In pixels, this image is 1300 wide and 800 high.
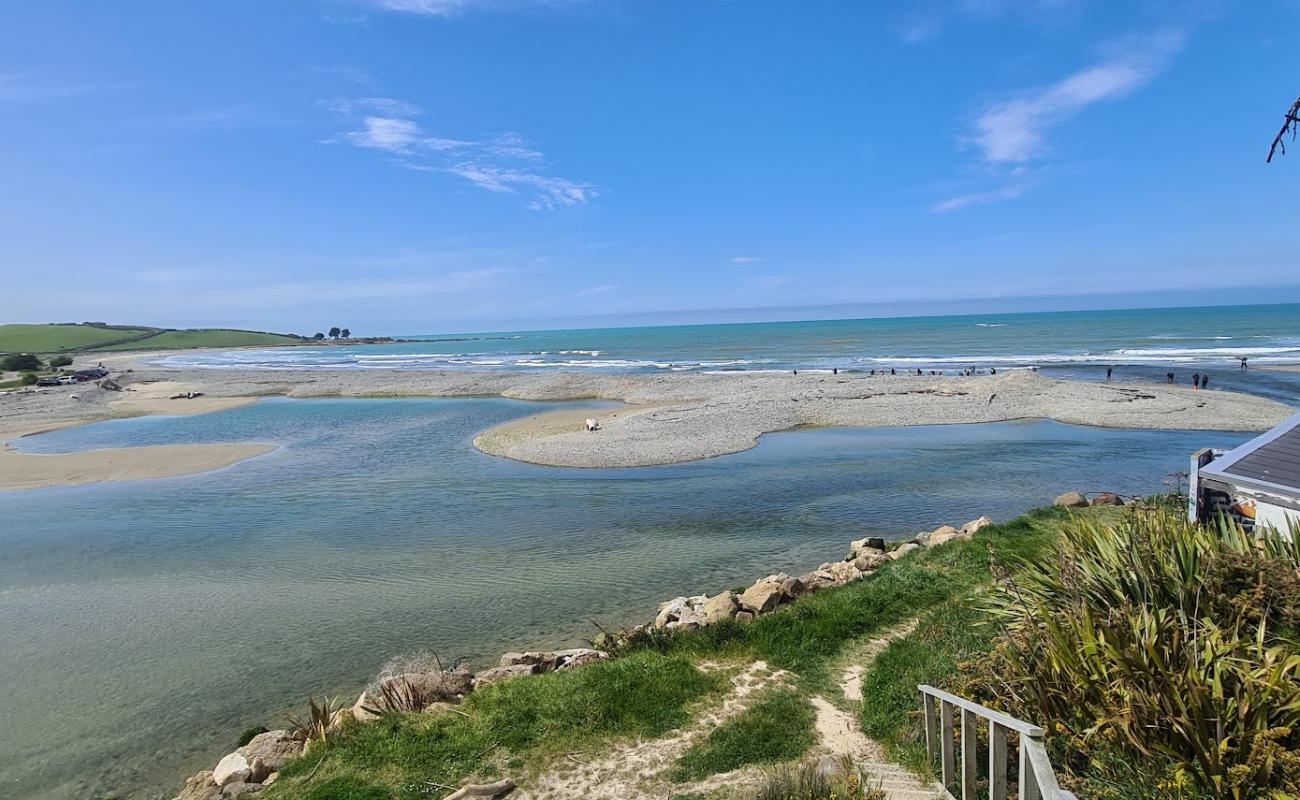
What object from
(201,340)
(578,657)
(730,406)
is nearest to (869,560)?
(578,657)

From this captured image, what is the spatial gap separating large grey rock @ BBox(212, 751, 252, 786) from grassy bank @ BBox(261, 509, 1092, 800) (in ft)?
2.41

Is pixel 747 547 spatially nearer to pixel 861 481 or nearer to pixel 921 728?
pixel 861 481

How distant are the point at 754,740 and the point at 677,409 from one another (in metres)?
31.9

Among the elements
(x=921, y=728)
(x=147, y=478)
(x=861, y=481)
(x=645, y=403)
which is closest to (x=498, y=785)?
(x=921, y=728)

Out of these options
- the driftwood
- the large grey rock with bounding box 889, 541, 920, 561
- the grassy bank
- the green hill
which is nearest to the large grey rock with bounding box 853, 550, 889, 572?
the large grey rock with bounding box 889, 541, 920, 561

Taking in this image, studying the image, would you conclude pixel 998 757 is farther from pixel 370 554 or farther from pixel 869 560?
pixel 370 554

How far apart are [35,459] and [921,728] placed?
126ft

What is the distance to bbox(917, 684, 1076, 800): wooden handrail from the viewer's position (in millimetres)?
4230

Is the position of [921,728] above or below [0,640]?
above

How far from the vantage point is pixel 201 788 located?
7.64m

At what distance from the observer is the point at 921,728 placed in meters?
6.51

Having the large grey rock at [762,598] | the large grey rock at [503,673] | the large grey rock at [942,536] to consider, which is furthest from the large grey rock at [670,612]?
the large grey rock at [942,536]

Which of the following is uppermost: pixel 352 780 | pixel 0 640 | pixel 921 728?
pixel 921 728

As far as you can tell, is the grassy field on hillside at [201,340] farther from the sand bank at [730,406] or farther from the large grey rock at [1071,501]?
the large grey rock at [1071,501]
